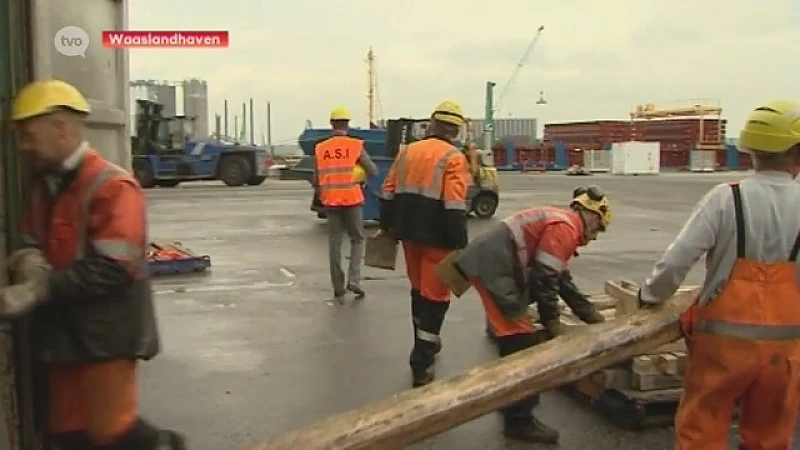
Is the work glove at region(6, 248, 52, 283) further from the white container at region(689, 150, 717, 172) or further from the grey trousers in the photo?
the white container at region(689, 150, 717, 172)

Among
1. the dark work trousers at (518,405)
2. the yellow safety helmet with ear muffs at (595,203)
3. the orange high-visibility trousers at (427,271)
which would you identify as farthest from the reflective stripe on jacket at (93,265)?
the orange high-visibility trousers at (427,271)

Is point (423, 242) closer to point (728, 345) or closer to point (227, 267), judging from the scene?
point (728, 345)

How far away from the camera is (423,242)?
19.6ft

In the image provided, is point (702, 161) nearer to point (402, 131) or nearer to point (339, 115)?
point (402, 131)

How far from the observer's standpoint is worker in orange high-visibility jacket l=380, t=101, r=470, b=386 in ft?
19.5

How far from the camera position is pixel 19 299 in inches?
115

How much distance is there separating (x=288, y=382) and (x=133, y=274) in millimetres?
3310

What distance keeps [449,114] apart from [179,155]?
947 inches

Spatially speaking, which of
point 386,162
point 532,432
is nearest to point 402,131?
point 386,162

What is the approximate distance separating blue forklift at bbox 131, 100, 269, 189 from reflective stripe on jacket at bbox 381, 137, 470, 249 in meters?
22.7

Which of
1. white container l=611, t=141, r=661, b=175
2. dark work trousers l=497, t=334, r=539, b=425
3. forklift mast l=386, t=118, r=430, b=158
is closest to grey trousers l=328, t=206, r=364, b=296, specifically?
dark work trousers l=497, t=334, r=539, b=425

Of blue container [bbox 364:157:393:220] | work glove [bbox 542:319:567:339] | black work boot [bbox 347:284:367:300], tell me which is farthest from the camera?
blue container [bbox 364:157:393:220]

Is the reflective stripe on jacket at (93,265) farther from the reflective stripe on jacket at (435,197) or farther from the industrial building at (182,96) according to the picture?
the industrial building at (182,96)

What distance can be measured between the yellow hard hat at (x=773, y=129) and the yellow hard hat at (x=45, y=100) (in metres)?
2.45
